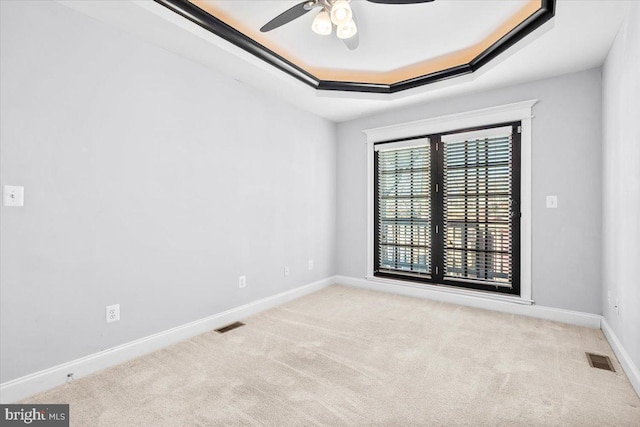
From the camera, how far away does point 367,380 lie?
2.10m

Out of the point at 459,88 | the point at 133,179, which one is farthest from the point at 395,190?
the point at 133,179

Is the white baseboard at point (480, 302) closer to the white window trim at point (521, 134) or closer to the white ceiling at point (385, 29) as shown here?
the white window trim at point (521, 134)

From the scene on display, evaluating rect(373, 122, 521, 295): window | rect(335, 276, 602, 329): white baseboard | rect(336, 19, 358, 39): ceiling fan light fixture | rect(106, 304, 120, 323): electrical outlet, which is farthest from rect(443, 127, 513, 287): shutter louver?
rect(106, 304, 120, 323): electrical outlet

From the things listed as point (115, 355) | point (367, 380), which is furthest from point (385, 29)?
point (115, 355)

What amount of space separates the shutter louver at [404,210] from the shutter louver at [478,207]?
0.89 feet

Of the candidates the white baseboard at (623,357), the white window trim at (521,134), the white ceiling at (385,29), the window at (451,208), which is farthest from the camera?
the window at (451,208)

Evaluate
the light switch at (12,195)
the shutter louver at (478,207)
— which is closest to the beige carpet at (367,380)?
the shutter louver at (478,207)

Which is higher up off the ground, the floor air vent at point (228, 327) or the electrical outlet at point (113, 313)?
the electrical outlet at point (113, 313)

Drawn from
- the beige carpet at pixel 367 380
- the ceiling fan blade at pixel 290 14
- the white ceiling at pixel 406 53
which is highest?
the white ceiling at pixel 406 53

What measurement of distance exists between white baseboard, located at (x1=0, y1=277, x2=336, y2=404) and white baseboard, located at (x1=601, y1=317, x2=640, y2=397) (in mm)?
3105

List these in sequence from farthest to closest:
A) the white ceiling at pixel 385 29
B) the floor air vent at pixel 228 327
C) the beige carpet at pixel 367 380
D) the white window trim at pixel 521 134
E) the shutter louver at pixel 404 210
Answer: the shutter louver at pixel 404 210 < the white window trim at pixel 521 134 < the floor air vent at pixel 228 327 < the white ceiling at pixel 385 29 < the beige carpet at pixel 367 380

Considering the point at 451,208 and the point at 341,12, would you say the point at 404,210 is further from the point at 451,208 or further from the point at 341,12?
the point at 341,12

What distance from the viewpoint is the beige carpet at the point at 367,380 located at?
1.74 meters

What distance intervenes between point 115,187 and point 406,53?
2965 mm
